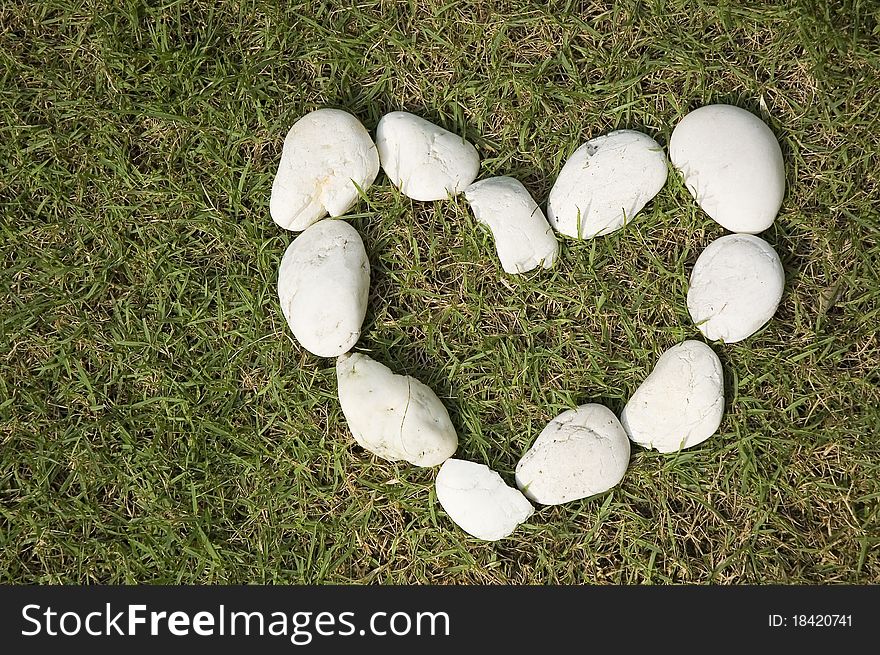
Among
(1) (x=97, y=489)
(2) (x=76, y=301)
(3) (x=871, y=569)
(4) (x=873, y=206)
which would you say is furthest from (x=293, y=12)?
(3) (x=871, y=569)

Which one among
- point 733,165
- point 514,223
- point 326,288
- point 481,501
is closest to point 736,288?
point 733,165

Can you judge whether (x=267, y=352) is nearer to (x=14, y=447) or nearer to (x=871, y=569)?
(x=14, y=447)

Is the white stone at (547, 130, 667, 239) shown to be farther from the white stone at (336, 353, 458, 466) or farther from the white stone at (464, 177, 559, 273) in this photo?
the white stone at (336, 353, 458, 466)

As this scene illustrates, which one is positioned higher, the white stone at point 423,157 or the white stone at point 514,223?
the white stone at point 423,157

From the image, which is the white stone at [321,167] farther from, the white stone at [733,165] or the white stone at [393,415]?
the white stone at [733,165]

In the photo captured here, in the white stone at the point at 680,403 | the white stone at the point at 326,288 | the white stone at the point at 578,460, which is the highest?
the white stone at the point at 326,288

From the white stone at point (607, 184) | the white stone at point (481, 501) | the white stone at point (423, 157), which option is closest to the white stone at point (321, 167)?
the white stone at point (423, 157)
